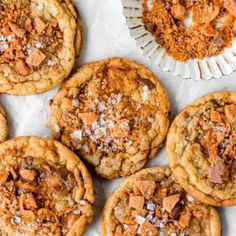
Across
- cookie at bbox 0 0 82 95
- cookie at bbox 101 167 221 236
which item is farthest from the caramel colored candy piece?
cookie at bbox 0 0 82 95

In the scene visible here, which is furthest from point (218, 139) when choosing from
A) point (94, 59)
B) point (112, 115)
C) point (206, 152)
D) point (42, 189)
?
point (42, 189)

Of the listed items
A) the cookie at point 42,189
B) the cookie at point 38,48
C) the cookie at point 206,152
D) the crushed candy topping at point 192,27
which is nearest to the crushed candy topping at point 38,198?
the cookie at point 42,189

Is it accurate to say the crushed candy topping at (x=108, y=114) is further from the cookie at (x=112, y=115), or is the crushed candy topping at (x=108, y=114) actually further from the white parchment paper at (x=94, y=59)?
the white parchment paper at (x=94, y=59)

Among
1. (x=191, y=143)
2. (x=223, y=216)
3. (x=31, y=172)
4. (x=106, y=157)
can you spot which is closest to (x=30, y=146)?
(x=31, y=172)

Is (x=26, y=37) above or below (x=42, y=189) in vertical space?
above

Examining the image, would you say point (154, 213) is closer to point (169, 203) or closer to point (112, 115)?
point (169, 203)

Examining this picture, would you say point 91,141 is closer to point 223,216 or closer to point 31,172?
point 31,172
